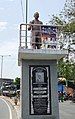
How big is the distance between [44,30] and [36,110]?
138 inches

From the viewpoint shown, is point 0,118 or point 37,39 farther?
point 0,118

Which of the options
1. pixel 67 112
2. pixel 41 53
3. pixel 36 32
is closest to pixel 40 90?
pixel 41 53

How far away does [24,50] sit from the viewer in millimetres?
15766

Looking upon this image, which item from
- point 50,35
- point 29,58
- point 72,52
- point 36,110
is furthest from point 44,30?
point 72,52

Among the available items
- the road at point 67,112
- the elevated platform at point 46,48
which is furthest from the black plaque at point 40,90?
the road at point 67,112

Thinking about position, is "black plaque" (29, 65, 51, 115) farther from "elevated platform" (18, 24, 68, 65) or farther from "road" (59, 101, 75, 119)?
"road" (59, 101, 75, 119)

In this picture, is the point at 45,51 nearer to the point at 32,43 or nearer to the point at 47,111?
the point at 32,43

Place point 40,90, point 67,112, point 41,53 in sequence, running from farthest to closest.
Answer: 1. point 67,112
2. point 40,90
3. point 41,53

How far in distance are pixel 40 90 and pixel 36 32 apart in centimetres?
254

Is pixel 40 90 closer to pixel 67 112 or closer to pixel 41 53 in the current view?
pixel 41 53

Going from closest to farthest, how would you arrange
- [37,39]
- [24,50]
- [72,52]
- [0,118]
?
[24,50]
[37,39]
[0,118]
[72,52]

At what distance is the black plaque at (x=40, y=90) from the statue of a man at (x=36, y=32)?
1.00 metres

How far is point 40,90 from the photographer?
658 inches

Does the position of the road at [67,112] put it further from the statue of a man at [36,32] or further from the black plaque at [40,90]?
the statue of a man at [36,32]
